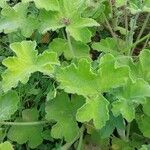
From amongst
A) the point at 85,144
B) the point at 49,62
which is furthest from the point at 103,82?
the point at 85,144

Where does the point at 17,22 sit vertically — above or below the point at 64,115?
above

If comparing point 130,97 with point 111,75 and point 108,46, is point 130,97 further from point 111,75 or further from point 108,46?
point 108,46

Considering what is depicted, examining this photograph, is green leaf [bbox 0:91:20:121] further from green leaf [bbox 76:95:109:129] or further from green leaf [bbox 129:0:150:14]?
green leaf [bbox 129:0:150:14]

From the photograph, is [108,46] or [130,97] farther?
[108,46]

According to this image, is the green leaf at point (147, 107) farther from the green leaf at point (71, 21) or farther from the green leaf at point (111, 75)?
the green leaf at point (71, 21)

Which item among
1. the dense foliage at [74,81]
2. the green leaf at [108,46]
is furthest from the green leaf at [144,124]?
the green leaf at [108,46]

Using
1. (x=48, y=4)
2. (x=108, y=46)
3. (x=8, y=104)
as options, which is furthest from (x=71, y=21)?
(x=8, y=104)
